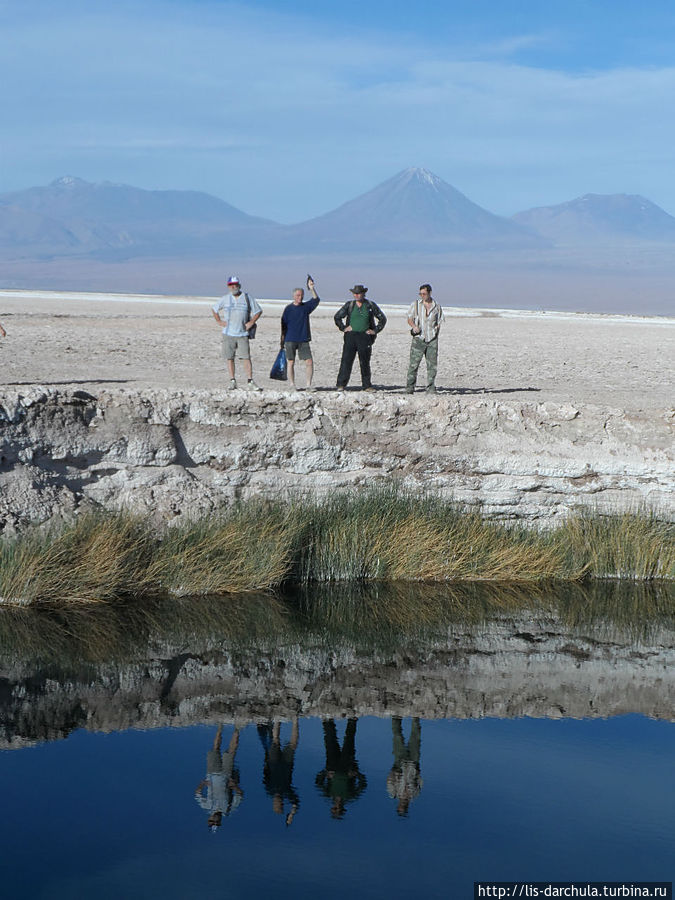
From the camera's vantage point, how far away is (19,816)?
738 centimetres

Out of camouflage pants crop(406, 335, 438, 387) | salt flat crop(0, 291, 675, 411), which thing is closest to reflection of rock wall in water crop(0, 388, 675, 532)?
camouflage pants crop(406, 335, 438, 387)

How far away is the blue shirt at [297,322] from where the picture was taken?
15781 millimetres

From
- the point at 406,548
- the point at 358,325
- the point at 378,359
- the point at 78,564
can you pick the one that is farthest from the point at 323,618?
the point at 378,359

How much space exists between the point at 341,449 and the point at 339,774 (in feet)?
23.6

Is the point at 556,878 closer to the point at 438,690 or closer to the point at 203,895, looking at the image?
the point at 203,895

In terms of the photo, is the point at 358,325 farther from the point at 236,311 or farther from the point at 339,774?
the point at 339,774

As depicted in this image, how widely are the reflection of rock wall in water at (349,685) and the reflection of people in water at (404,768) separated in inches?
16.1

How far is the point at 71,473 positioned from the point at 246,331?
3.32 m

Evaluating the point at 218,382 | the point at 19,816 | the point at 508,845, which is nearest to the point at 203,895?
the point at 19,816

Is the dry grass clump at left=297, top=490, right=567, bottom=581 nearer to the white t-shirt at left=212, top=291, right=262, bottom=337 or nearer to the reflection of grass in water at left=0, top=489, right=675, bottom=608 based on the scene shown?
the reflection of grass in water at left=0, top=489, right=675, bottom=608

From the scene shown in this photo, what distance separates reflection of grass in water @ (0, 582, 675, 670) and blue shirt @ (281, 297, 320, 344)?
426cm

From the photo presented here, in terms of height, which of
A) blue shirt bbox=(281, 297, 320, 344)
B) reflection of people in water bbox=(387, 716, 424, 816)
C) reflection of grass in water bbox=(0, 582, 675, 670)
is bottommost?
reflection of people in water bbox=(387, 716, 424, 816)

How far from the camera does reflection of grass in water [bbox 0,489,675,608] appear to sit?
12188 millimetres

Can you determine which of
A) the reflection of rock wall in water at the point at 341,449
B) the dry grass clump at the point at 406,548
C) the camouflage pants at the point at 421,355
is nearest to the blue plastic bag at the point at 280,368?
the reflection of rock wall in water at the point at 341,449
